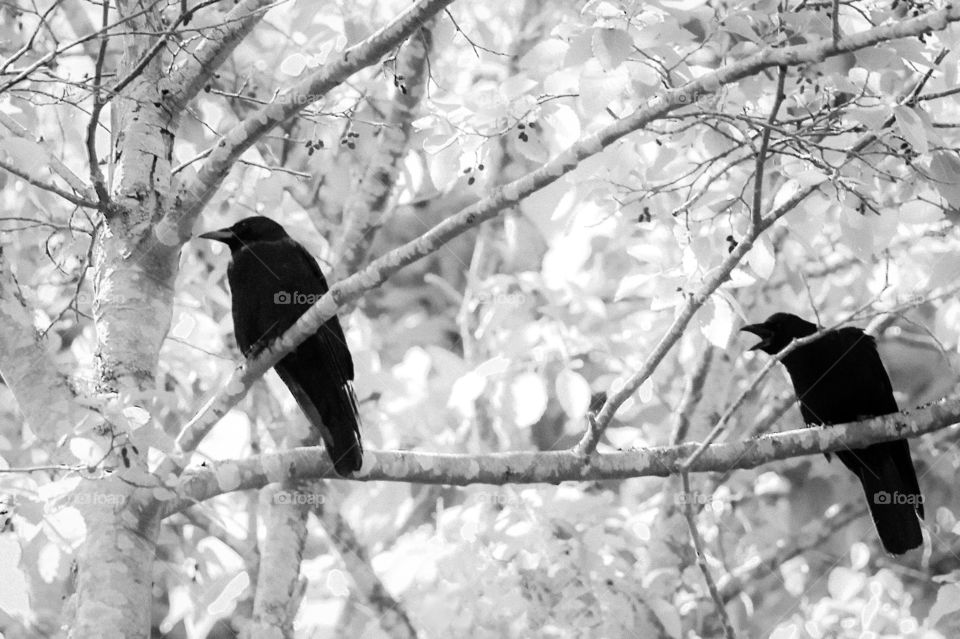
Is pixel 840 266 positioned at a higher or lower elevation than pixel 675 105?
higher

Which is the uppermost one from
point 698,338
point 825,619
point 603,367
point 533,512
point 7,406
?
point 7,406

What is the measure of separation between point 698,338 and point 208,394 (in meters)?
2.86

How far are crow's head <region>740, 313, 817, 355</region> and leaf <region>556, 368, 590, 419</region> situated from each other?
127cm

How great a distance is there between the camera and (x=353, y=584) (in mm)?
5980

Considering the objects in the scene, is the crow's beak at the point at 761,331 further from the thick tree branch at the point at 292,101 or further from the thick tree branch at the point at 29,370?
the thick tree branch at the point at 29,370

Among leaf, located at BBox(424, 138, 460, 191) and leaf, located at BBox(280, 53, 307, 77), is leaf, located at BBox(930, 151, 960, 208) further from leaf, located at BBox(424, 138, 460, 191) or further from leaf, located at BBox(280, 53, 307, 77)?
leaf, located at BBox(280, 53, 307, 77)

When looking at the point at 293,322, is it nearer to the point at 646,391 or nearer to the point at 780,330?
the point at 646,391

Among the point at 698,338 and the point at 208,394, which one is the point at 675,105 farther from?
the point at 208,394

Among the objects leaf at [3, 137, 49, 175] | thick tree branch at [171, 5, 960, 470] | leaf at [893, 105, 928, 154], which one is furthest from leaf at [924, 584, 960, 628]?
leaf at [3, 137, 49, 175]

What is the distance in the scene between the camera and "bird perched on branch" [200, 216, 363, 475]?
15.6 feet

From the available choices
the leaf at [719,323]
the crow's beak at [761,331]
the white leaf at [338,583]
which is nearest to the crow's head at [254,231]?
the white leaf at [338,583]

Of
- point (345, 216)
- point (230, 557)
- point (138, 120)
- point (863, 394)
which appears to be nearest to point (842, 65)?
point (863, 394)

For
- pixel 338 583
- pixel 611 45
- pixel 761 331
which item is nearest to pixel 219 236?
pixel 338 583

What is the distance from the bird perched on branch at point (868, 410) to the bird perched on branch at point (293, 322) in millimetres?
2171
